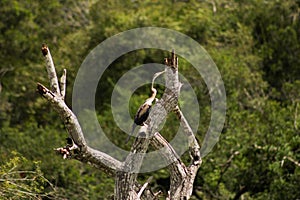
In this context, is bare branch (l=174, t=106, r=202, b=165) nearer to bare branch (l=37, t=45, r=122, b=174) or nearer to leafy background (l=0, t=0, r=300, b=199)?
bare branch (l=37, t=45, r=122, b=174)

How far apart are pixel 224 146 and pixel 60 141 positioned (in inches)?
136

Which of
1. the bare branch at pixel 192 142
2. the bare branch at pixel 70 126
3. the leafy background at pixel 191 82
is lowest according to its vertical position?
the bare branch at pixel 70 126

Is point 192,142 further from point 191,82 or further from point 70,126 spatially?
point 191,82

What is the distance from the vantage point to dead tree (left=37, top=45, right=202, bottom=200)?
5531 millimetres

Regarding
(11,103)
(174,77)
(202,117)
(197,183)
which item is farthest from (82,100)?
(174,77)

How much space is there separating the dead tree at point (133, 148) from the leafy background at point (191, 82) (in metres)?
1.68

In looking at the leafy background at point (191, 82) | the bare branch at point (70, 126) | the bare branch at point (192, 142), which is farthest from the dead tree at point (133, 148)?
the leafy background at point (191, 82)

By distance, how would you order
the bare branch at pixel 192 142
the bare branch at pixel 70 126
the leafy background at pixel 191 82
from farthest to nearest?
1. the leafy background at pixel 191 82
2. the bare branch at pixel 192 142
3. the bare branch at pixel 70 126

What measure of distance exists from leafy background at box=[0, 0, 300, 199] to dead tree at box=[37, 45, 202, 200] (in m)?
1.68

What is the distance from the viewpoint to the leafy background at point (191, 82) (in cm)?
1102

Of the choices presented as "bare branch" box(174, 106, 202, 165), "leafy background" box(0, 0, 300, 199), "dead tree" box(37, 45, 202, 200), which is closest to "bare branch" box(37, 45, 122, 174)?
"dead tree" box(37, 45, 202, 200)

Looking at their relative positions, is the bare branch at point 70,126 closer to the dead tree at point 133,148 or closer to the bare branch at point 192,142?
the dead tree at point 133,148

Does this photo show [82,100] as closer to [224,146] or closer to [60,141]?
[60,141]

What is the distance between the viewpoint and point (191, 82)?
14273mm
